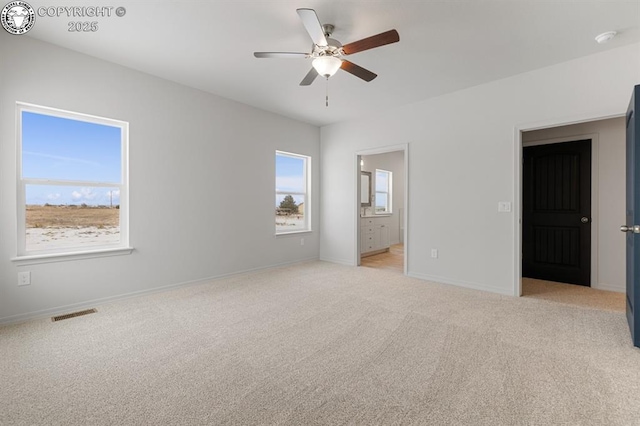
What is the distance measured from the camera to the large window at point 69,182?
290cm

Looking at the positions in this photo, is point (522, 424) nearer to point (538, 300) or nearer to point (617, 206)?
point (538, 300)

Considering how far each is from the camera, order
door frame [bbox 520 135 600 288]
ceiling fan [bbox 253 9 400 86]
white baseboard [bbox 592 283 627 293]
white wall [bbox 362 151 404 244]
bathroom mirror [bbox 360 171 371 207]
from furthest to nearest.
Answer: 1. white wall [bbox 362 151 404 244]
2. bathroom mirror [bbox 360 171 371 207]
3. door frame [bbox 520 135 600 288]
4. white baseboard [bbox 592 283 627 293]
5. ceiling fan [bbox 253 9 400 86]

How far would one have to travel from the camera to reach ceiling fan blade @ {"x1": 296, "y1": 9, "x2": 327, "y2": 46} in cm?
196

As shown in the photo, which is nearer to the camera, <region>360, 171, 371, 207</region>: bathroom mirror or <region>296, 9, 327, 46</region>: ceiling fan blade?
<region>296, 9, 327, 46</region>: ceiling fan blade

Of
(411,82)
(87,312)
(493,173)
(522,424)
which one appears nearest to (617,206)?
(493,173)

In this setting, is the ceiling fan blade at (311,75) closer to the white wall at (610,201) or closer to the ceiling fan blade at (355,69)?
the ceiling fan blade at (355,69)

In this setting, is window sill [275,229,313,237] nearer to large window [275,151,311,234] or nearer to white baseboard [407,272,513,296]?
large window [275,151,311,234]

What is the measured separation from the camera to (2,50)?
2.65m

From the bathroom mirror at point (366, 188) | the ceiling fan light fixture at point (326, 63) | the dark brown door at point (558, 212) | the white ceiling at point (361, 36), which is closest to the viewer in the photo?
the white ceiling at point (361, 36)

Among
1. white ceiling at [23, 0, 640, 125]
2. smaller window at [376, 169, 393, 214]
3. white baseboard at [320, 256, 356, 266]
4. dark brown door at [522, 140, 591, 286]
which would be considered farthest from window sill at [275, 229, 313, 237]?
dark brown door at [522, 140, 591, 286]

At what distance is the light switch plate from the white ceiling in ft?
5.12

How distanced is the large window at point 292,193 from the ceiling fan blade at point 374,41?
3.09 metres

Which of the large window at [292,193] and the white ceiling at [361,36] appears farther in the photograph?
the large window at [292,193]

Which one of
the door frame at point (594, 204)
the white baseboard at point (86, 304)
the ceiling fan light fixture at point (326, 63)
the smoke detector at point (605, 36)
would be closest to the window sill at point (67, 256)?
the white baseboard at point (86, 304)
